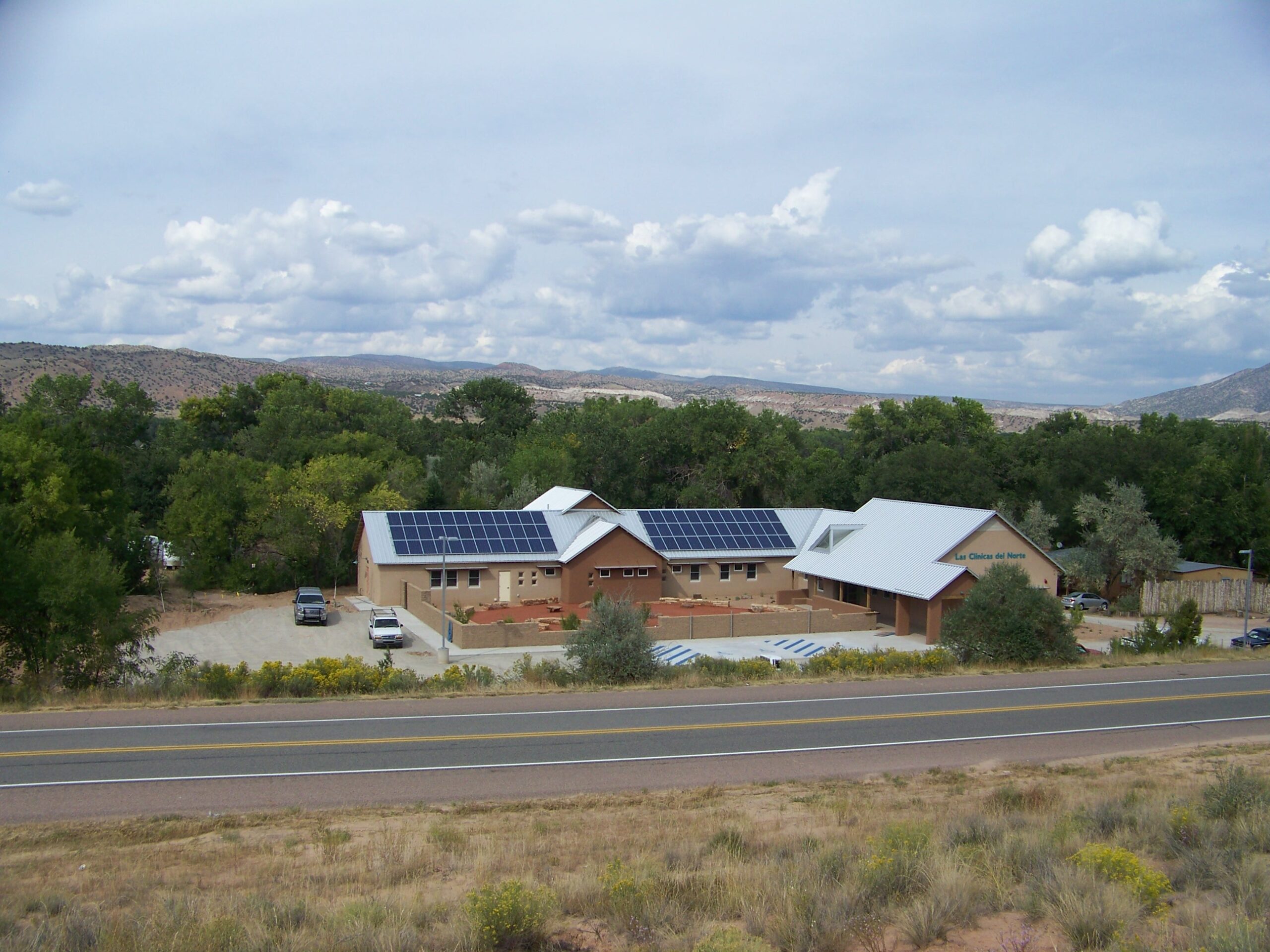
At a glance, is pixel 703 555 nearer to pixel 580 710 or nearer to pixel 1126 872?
pixel 580 710

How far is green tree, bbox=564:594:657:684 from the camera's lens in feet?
81.3

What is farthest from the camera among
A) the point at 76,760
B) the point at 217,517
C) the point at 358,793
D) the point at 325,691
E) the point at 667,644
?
the point at 217,517

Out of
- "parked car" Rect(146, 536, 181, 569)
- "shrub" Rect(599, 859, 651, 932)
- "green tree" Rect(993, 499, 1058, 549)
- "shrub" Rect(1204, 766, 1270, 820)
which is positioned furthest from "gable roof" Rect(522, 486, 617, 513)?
"shrub" Rect(599, 859, 651, 932)

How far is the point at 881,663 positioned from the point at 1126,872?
57.1 feet

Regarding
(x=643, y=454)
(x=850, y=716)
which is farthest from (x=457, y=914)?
(x=643, y=454)

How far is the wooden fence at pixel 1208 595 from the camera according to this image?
50.8 m

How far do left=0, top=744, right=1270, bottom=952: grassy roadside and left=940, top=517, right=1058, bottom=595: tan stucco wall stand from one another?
25.7 metres

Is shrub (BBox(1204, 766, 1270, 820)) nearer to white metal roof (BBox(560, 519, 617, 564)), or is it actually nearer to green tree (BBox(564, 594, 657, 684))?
green tree (BBox(564, 594, 657, 684))

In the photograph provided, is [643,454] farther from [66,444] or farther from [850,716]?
[850,716]

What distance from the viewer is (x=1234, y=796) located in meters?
12.0

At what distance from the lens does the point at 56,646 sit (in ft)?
79.8

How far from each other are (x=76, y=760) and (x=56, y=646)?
10236mm

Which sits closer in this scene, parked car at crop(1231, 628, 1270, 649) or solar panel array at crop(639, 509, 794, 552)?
parked car at crop(1231, 628, 1270, 649)

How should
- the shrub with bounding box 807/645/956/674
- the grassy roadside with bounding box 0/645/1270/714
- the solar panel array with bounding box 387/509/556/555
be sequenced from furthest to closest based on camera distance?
1. the solar panel array with bounding box 387/509/556/555
2. the shrub with bounding box 807/645/956/674
3. the grassy roadside with bounding box 0/645/1270/714
